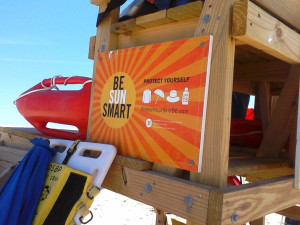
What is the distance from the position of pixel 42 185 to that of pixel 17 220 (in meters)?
0.16

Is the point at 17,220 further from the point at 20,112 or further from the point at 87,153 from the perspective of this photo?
the point at 20,112

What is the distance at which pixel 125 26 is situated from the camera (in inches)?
52.1

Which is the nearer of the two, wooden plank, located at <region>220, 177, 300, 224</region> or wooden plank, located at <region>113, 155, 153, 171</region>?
wooden plank, located at <region>220, 177, 300, 224</region>

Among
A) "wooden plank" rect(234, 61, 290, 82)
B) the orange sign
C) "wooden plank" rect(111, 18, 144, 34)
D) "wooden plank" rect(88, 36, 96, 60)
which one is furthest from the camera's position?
"wooden plank" rect(234, 61, 290, 82)

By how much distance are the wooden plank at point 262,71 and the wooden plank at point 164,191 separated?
3.74ft

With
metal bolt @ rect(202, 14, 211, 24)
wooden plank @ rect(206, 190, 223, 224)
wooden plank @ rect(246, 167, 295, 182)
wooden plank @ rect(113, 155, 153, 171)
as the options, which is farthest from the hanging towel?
wooden plank @ rect(246, 167, 295, 182)

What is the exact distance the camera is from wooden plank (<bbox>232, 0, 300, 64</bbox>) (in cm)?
92

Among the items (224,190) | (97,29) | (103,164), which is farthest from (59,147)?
(224,190)

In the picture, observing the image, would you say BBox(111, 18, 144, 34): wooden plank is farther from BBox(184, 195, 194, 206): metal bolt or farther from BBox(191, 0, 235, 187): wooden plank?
BBox(184, 195, 194, 206): metal bolt

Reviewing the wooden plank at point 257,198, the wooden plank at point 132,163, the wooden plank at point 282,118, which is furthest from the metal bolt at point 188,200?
the wooden plank at point 282,118

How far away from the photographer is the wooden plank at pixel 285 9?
3.51 ft

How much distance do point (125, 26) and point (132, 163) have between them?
0.58 m

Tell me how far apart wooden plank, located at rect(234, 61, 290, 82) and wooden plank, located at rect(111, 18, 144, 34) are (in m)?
0.96

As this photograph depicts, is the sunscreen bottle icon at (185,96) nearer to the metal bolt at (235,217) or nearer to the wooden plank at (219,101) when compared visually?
Answer: the wooden plank at (219,101)
